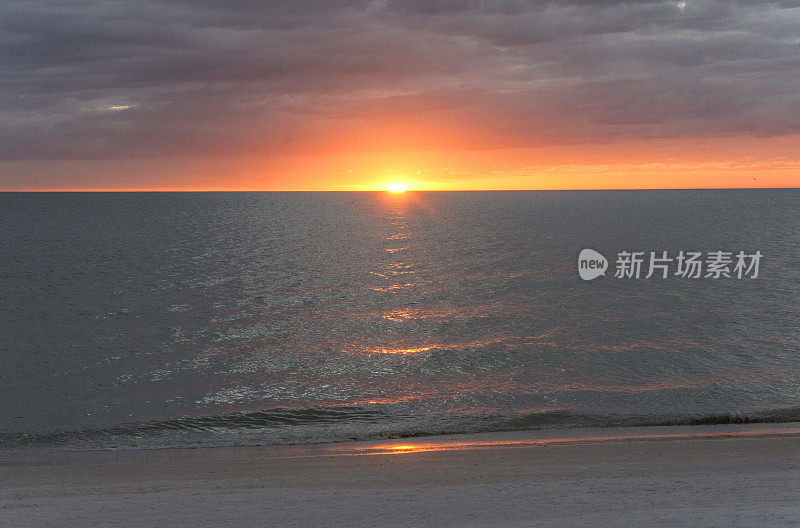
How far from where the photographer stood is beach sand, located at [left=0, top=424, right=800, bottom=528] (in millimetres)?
11836

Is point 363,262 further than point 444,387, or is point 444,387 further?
point 363,262

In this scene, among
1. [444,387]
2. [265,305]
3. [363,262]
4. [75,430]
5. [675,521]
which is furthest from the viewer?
[363,262]

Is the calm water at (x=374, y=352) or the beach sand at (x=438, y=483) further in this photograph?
the calm water at (x=374, y=352)

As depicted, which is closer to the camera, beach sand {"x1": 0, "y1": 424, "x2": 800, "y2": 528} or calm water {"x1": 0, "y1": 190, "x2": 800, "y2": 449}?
beach sand {"x1": 0, "y1": 424, "x2": 800, "y2": 528}

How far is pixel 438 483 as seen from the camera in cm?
1436

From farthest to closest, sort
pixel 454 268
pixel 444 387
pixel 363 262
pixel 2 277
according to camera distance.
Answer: pixel 363 262 → pixel 454 268 → pixel 2 277 → pixel 444 387

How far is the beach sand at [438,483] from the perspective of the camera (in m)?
11.8

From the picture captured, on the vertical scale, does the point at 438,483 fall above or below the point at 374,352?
above

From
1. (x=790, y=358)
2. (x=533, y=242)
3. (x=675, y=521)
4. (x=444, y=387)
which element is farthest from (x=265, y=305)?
(x=533, y=242)

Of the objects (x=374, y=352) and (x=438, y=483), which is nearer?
(x=438, y=483)

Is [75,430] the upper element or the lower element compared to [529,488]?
lower

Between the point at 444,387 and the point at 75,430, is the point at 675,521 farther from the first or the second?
the point at 75,430

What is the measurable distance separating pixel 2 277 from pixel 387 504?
5672cm

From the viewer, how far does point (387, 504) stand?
41.9 ft
